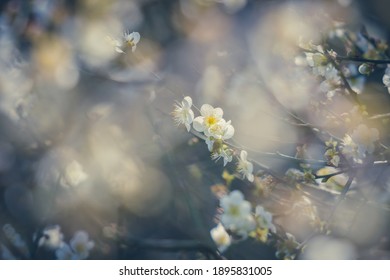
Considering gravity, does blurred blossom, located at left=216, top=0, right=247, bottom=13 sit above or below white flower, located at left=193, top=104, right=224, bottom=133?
below

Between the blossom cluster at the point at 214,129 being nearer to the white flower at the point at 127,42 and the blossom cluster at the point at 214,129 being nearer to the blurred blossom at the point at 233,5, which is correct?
the white flower at the point at 127,42

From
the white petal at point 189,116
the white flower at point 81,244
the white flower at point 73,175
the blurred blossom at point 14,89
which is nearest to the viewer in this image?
the white petal at point 189,116

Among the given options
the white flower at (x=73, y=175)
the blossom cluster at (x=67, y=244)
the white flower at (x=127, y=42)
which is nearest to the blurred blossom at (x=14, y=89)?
the white flower at (x=73, y=175)

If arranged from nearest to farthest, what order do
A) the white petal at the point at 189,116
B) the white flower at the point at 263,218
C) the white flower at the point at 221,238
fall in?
the white petal at the point at 189,116, the white flower at the point at 263,218, the white flower at the point at 221,238

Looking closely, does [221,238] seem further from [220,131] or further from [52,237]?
[52,237]

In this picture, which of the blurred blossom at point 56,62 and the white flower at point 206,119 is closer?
the white flower at point 206,119

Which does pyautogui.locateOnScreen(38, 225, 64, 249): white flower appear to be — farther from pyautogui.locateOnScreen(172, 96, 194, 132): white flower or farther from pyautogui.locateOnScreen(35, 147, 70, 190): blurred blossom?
pyautogui.locateOnScreen(172, 96, 194, 132): white flower

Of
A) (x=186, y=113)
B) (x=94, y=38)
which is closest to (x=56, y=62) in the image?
(x=94, y=38)

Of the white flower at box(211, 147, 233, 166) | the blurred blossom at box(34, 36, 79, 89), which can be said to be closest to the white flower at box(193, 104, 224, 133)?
the white flower at box(211, 147, 233, 166)
